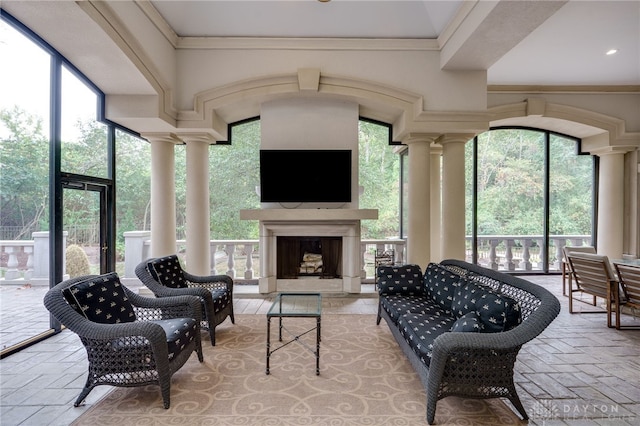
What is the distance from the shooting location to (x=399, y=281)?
3.46 metres

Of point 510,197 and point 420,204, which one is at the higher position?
point 510,197

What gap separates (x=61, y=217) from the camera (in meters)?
3.48

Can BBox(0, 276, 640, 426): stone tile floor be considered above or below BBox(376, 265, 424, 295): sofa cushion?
below

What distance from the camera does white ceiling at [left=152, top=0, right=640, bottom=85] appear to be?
12.7 feet

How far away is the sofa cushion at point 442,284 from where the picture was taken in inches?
114

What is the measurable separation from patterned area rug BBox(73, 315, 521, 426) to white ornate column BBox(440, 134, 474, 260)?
7.95 ft

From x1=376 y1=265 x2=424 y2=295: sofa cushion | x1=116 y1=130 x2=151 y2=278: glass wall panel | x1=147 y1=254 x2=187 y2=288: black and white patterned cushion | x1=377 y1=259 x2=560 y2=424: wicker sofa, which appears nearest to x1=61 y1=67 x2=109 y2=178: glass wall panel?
x1=116 y1=130 x2=151 y2=278: glass wall panel

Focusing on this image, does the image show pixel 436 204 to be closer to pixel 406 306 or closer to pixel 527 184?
pixel 527 184

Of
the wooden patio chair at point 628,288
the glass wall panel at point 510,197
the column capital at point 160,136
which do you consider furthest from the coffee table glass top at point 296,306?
the glass wall panel at point 510,197

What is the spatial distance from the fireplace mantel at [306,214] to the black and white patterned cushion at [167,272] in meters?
1.33

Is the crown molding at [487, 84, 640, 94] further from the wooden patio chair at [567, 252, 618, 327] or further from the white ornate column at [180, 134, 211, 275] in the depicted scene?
the white ornate column at [180, 134, 211, 275]

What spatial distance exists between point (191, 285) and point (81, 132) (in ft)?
7.92

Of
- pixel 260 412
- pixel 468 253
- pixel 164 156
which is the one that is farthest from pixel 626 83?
pixel 164 156

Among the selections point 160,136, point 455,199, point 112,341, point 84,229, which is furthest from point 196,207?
point 455,199
